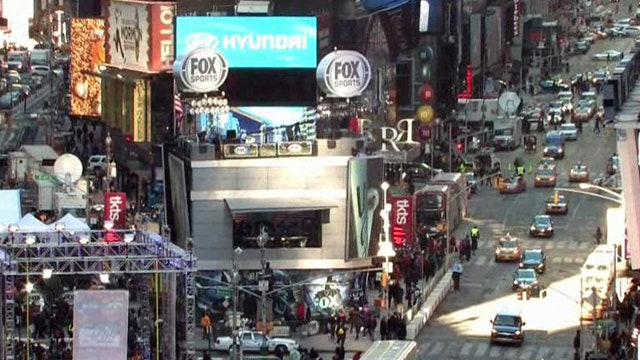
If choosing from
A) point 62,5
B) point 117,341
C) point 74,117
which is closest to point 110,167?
point 74,117

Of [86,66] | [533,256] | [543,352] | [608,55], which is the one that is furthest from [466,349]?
[608,55]

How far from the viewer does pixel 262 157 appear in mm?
84938

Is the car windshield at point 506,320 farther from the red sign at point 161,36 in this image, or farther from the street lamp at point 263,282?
the red sign at point 161,36

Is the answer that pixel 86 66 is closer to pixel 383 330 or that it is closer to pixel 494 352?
pixel 383 330

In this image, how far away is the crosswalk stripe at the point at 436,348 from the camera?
7688 centimetres

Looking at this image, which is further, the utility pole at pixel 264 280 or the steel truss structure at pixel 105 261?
the utility pole at pixel 264 280

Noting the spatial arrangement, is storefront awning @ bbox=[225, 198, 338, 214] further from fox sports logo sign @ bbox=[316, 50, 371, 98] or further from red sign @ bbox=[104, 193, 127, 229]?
fox sports logo sign @ bbox=[316, 50, 371, 98]

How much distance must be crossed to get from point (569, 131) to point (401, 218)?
4379cm

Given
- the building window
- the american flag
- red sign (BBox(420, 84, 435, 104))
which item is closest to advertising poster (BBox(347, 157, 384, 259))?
the building window

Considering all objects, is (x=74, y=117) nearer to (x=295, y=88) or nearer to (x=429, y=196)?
(x=295, y=88)

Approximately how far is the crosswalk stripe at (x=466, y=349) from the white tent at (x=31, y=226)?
13493 mm

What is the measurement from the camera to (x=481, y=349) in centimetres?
7750

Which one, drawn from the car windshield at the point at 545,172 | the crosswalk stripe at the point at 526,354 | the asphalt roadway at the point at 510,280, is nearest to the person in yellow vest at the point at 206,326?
the asphalt roadway at the point at 510,280

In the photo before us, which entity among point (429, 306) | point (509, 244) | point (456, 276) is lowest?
point (429, 306)
